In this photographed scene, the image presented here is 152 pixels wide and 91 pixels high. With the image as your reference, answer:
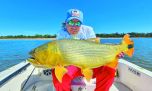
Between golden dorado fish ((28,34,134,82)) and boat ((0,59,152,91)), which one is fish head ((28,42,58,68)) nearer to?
golden dorado fish ((28,34,134,82))

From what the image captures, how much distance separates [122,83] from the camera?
16.1 feet

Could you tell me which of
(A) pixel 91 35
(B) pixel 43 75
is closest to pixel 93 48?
(A) pixel 91 35

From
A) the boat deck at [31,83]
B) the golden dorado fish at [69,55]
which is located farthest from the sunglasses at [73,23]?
the boat deck at [31,83]

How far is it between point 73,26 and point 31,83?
1.93 m

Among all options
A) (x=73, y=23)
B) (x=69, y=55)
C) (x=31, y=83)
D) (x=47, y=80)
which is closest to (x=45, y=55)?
(x=69, y=55)

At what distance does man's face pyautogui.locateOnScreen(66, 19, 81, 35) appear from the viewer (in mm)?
3293

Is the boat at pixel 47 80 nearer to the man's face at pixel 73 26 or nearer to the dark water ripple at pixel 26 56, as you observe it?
the dark water ripple at pixel 26 56

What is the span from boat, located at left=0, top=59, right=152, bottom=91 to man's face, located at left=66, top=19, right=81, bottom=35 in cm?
105

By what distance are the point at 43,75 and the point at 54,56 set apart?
3034mm

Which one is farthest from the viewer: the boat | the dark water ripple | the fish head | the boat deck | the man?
the dark water ripple

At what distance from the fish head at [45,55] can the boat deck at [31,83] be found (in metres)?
1.72

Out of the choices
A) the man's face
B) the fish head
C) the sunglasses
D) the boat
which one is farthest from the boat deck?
the fish head

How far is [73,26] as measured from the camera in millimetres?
3416

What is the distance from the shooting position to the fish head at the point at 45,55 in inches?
84.8
